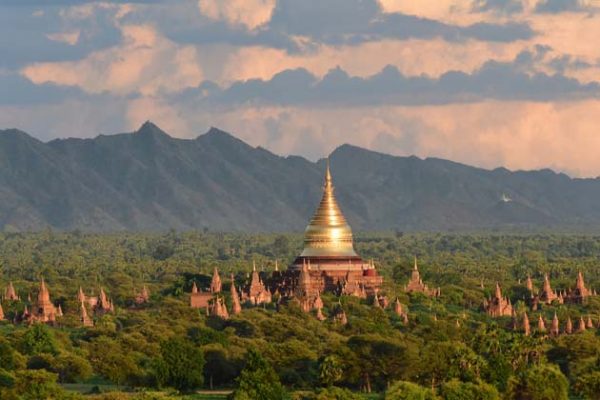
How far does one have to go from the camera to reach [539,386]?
90812mm

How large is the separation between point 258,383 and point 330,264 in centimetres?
5184

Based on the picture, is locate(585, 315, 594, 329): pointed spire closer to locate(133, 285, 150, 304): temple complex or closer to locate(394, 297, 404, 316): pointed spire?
locate(394, 297, 404, 316): pointed spire

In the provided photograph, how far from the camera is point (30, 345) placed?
11438 cm

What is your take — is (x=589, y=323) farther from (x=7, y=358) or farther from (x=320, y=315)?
(x=7, y=358)

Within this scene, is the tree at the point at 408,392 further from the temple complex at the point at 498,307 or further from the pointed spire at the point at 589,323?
the temple complex at the point at 498,307

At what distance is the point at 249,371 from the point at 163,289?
6900cm

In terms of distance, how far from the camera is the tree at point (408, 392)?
88.9m

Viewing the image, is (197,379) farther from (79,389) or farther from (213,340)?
(213,340)

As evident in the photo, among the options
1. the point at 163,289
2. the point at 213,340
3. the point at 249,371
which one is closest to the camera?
the point at 249,371

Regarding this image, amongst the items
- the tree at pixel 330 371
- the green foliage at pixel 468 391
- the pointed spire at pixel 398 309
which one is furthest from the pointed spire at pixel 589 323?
the green foliage at pixel 468 391

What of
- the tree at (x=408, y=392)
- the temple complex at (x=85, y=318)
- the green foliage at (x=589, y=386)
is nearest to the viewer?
the tree at (x=408, y=392)

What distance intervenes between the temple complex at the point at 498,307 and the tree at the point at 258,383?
41.5 metres

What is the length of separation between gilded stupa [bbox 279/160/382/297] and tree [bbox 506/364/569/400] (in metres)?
46.1

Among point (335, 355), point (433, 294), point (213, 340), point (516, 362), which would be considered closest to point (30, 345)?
point (213, 340)
